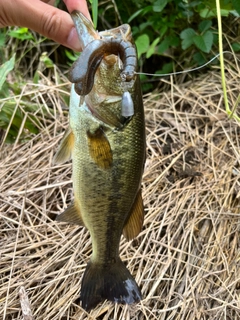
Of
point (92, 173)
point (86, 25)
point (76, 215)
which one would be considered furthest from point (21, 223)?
point (86, 25)

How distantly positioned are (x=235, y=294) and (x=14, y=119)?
1.99 meters

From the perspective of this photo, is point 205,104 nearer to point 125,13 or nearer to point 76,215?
point 125,13

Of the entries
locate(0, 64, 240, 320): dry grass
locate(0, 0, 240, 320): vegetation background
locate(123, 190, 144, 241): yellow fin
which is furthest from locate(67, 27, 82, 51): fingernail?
locate(0, 64, 240, 320): dry grass

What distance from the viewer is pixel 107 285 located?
2.03 metres

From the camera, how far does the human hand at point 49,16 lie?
1.85 meters

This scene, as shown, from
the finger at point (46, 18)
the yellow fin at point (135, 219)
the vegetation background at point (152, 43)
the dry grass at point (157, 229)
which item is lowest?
the dry grass at point (157, 229)

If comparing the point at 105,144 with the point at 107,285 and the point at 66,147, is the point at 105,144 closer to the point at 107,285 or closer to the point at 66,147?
the point at 66,147

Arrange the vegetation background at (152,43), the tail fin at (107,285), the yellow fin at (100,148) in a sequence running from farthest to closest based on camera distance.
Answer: the vegetation background at (152,43) < the tail fin at (107,285) < the yellow fin at (100,148)

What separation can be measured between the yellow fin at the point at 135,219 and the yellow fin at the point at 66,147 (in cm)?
34

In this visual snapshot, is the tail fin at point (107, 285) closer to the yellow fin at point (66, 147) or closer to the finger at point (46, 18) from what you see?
the yellow fin at point (66, 147)

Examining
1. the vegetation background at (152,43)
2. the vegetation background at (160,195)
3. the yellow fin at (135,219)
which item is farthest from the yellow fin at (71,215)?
the vegetation background at (152,43)

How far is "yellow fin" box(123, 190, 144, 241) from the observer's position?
74.0 inches

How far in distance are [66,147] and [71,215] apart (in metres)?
0.33

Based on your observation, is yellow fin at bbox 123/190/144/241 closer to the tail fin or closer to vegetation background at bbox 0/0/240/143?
the tail fin
